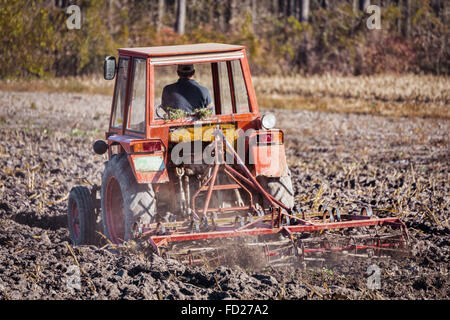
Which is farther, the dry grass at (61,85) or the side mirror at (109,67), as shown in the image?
the dry grass at (61,85)

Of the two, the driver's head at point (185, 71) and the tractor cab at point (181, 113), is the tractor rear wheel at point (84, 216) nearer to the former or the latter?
the tractor cab at point (181, 113)

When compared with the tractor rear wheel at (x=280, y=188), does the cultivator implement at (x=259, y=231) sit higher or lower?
lower

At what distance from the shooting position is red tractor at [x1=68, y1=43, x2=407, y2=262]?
19.8 ft

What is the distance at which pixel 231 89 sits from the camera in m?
7.03

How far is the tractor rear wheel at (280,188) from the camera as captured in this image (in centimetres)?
655

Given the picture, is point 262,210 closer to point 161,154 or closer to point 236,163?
point 236,163

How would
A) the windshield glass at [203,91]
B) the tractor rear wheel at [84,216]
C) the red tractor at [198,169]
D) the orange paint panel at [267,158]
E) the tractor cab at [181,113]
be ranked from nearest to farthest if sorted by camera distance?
the red tractor at [198,169] → the tractor cab at [181,113] → the orange paint panel at [267,158] → the windshield glass at [203,91] → the tractor rear wheel at [84,216]

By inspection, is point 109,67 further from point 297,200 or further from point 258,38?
point 258,38

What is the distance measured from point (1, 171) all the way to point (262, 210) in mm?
5322

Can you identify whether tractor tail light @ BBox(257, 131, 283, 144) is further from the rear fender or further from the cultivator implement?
the rear fender

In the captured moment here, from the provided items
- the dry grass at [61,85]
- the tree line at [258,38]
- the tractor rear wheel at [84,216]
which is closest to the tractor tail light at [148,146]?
the tractor rear wheel at [84,216]

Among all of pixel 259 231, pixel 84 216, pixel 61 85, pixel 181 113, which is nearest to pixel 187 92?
pixel 181 113

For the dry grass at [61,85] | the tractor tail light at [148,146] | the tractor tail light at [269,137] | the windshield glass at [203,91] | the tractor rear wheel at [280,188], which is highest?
the windshield glass at [203,91]

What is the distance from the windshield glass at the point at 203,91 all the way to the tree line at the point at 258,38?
806 inches
